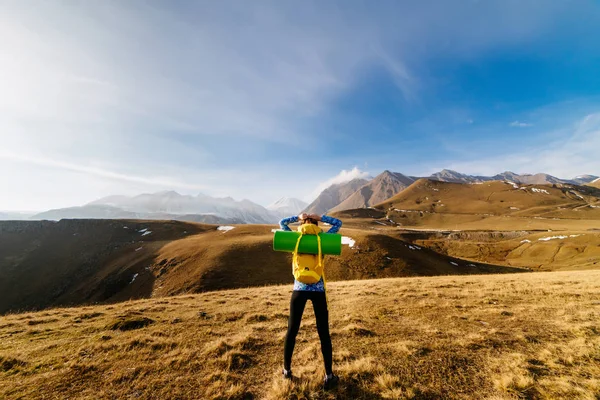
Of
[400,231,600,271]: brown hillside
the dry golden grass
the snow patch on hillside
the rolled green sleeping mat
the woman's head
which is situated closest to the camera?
the dry golden grass

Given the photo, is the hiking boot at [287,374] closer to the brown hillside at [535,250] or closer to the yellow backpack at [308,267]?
the yellow backpack at [308,267]

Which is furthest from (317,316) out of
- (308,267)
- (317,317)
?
(308,267)

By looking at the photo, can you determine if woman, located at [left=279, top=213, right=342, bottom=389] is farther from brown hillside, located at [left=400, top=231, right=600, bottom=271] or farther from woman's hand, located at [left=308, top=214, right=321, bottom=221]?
brown hillside, located at [left=400, top=231, right=600, bottom=271]

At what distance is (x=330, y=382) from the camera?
5.95 m

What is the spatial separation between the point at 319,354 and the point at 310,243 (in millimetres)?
4166

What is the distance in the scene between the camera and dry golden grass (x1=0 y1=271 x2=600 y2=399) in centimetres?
589

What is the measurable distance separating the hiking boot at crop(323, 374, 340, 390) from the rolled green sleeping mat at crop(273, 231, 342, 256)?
3029mm

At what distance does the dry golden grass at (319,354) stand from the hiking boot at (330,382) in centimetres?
21

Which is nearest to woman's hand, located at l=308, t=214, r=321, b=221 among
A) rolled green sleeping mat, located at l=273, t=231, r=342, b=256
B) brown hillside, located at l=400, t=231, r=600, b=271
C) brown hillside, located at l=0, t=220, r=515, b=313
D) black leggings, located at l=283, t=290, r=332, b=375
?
rolled green sleeping mat, located at l=273, t=231, r=342, b=256

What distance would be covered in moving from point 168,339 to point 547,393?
1125cm

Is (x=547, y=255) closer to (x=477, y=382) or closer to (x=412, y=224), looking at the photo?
(x=477, y=382)

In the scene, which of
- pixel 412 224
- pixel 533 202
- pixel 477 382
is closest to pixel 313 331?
pixel 477 382

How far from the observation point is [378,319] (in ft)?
36.3

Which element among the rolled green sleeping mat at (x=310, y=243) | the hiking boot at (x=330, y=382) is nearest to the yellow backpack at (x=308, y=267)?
the rolled green sleeping mat at (x=310, y=243)
